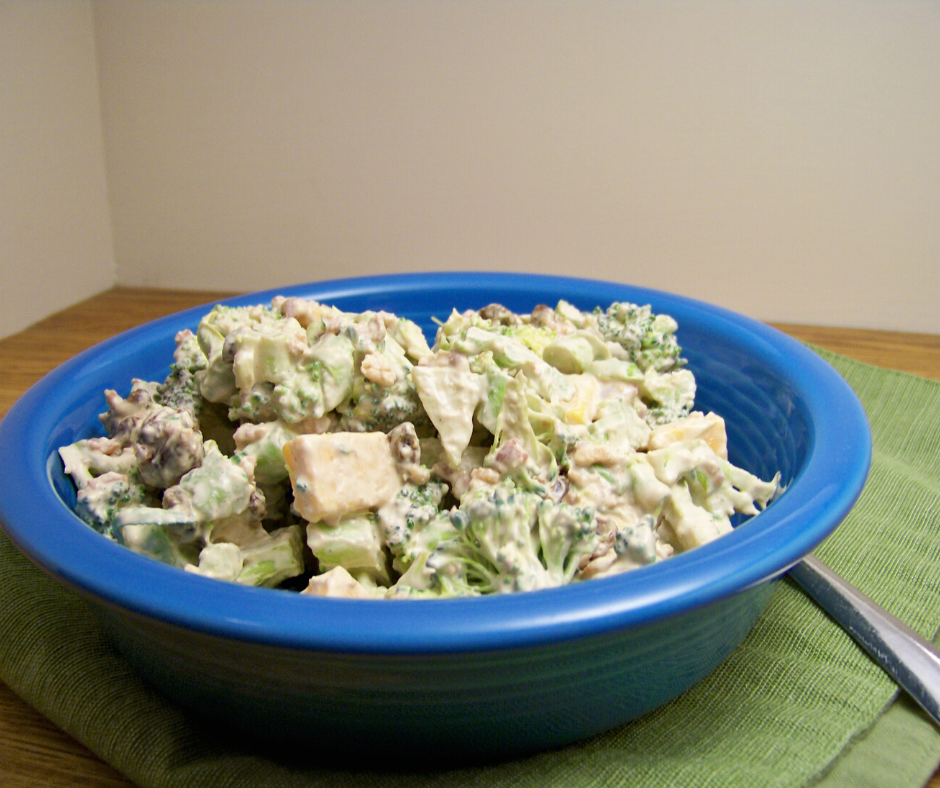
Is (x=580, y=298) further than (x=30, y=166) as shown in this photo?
No

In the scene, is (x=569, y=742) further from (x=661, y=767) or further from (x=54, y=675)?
(x=54, y=675)

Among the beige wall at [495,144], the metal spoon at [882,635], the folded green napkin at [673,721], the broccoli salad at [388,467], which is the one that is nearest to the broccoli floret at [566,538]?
the broccoli salad at [388,467]

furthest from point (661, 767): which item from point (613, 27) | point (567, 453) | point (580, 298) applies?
point (613, 27)

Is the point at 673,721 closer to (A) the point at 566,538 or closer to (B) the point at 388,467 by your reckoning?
(A) the point at 566,538

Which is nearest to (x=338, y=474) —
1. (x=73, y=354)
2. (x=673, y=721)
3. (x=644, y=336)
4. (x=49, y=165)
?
(x=673, y=721)

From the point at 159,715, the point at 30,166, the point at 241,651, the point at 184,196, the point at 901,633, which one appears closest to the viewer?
the point at 241,651

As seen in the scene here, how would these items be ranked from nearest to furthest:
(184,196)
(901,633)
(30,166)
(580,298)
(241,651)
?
(241,651)
(901,633)
(580,298)
(30,166)
(184,196)
